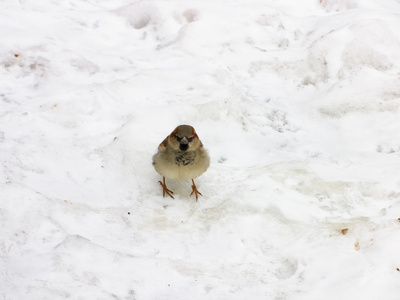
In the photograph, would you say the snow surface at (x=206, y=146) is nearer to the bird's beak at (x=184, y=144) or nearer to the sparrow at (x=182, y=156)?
the sparrow at (x=182, y=156)

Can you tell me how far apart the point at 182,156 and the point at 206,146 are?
0.92 meters

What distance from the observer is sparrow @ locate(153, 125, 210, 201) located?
3.76m

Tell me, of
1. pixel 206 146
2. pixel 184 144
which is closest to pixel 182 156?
pixel 184 144

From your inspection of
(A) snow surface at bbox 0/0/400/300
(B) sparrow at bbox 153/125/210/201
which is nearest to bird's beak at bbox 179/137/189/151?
(B) sparrow at bbox 153/125/210/201

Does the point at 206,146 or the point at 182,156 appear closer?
the point at 182,156

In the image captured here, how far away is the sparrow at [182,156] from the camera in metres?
3.76

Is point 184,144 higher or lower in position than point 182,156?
higher

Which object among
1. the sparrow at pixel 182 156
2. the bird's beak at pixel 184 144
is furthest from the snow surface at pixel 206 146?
the bird's beak at pixel 184 144

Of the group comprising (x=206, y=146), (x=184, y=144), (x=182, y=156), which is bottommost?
(x=206, y=146)

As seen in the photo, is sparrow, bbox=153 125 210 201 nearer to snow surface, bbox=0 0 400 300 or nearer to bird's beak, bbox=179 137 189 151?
bird's beak, bbox=179 137 189 151

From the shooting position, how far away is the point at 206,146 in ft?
15.4

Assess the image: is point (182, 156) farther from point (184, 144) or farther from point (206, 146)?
point (206, 146)

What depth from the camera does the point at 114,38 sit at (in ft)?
20.6

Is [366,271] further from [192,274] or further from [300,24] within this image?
[300,24]
